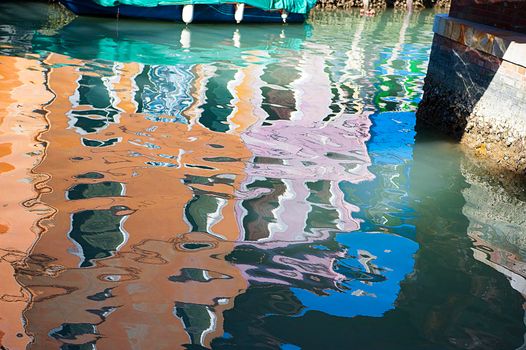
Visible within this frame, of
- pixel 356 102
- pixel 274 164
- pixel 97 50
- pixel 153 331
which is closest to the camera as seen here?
pixel 153 331

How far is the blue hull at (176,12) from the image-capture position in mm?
19781

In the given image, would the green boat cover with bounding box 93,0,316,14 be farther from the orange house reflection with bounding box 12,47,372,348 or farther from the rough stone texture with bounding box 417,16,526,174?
the rough stone texture with bounding box 417,16,526,174

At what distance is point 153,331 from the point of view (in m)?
4.77

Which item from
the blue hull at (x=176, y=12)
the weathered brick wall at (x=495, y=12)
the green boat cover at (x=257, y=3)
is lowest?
the blue hull at (x=176, y=12)

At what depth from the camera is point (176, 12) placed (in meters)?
20.5

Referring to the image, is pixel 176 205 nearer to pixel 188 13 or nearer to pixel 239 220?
pixel 239 220

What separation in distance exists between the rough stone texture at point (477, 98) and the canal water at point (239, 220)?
322mm

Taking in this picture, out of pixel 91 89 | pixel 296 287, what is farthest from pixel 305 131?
pixel 296 287

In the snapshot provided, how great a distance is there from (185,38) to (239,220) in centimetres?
1190

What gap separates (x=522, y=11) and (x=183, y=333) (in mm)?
6172

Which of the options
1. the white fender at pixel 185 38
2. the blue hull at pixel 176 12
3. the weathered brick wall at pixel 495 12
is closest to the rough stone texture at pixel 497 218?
the weathered brick wall at pixel 495 12

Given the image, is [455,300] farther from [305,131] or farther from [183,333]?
[305,131]

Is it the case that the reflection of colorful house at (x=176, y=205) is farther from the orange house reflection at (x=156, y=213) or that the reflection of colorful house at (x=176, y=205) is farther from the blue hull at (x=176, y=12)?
the blue hull at (x=176, y=12)

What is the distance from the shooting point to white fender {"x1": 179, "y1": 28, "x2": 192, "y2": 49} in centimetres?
1687
